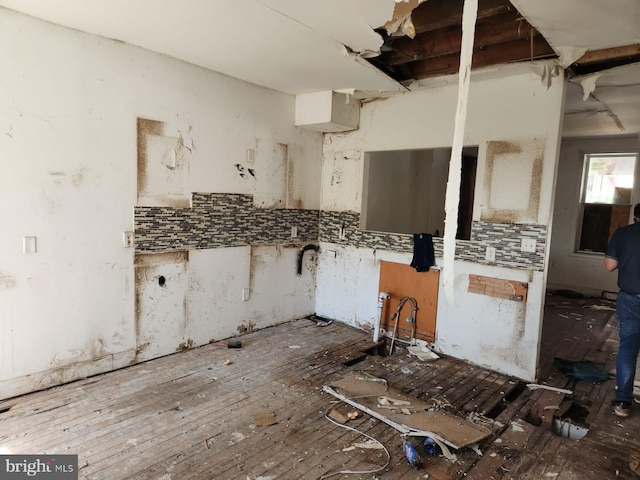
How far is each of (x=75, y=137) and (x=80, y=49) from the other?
696mm

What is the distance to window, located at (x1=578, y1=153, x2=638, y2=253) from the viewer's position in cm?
691

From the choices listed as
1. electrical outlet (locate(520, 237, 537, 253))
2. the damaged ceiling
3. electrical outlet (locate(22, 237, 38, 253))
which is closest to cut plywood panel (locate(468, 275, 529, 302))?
electrical outlet (locate(520, 237, 537, 253))

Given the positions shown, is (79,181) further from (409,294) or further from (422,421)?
(409,294)

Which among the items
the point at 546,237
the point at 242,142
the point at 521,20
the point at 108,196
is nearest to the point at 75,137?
the point at 108,196

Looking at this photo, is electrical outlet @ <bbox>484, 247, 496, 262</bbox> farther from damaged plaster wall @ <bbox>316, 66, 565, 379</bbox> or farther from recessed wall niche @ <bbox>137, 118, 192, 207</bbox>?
recessed wall niche @ <bbox>137, 118, 192, 207</bbox>

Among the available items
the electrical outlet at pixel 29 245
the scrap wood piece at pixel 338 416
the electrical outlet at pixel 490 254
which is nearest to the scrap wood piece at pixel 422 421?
the scrap wood piece at pixel 338 416

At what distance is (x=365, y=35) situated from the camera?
3096 mm

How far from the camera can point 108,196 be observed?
344 centimetres

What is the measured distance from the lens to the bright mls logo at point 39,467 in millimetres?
2280

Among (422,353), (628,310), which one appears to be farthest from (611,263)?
(422,353)

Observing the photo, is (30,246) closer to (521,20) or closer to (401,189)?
(521,20)

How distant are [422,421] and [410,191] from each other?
14.0 feet

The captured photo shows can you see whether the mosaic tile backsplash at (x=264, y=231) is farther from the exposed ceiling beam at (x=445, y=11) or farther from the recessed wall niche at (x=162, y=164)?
the exposed ceiling beam at (x=445, y=11)

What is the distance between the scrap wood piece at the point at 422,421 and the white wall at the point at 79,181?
1887 mm
